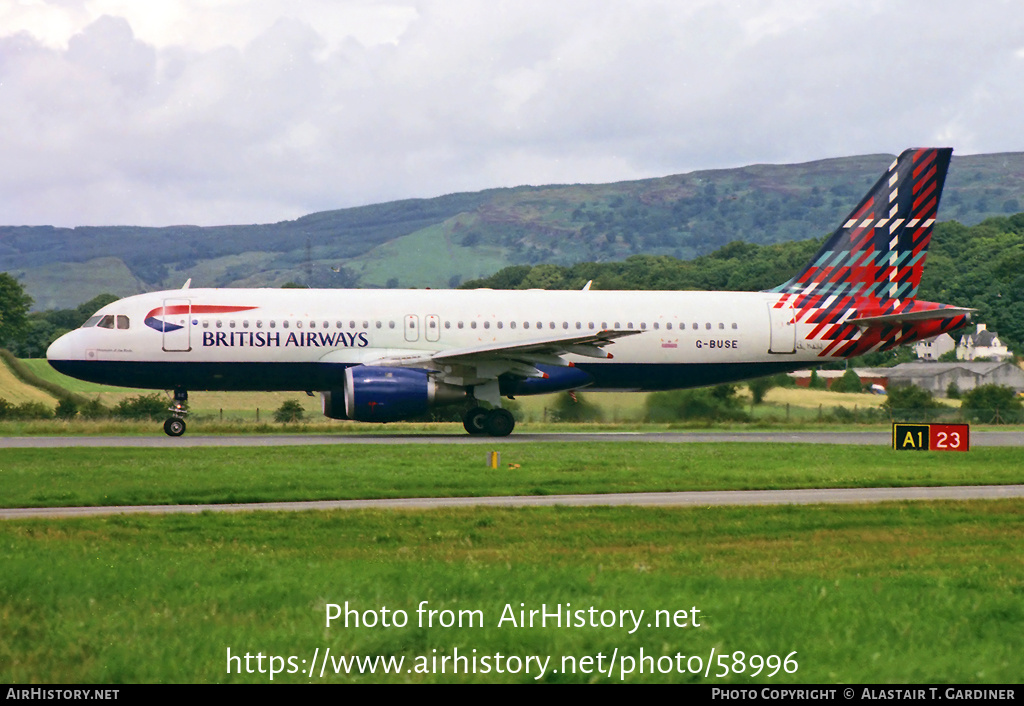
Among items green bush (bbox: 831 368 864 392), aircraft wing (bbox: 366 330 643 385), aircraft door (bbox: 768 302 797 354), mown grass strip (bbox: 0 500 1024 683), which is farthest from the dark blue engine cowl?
green bush (bbox: 831 368 864 392)

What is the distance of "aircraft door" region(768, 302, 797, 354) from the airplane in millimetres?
61

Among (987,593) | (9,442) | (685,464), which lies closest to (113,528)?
(987,593)

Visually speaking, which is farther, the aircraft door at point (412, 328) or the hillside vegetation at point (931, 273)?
the hillside vegetation at point (931, 273)

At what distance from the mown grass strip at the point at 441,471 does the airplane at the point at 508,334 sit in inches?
182

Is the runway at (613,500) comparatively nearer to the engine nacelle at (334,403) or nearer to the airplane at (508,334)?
the airplane at (508,334)

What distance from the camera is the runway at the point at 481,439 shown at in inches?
1238

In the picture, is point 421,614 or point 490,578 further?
point 490,578

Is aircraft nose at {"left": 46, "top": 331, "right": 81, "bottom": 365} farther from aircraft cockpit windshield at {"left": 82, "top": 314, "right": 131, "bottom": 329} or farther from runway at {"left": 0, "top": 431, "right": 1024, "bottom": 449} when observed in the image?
runway at {"left": 0, "top": 431, "right": 1024, "bottom": 449}

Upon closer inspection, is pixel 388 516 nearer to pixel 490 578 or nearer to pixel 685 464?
pixel 490 578

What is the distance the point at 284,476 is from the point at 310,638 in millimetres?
13359

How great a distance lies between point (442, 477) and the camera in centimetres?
2216

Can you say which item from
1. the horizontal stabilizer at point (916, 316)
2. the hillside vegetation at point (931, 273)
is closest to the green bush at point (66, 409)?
the horizontal stabilizer at point (916, 316)

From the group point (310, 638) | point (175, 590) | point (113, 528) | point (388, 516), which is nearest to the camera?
point (310, 638)
